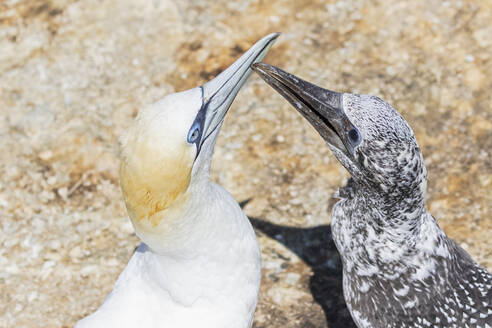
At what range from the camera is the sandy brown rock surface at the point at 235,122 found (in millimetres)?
5199

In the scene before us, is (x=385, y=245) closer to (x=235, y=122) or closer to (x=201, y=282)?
(x=201, y=282)

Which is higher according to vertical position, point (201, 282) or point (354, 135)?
point (354, 135)

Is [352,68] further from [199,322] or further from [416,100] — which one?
[199,322]

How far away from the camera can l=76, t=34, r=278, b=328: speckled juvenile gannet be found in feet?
10.4

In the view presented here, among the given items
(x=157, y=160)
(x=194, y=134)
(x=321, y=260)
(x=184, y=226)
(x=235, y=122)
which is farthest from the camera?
(x=235, y=122)

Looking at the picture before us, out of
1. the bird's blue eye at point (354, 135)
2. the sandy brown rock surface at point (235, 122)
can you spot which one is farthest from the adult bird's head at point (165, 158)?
the sandy brown rock surface at point (235, 122)

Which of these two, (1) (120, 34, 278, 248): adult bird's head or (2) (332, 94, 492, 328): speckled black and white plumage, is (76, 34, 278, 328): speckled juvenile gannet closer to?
(1) (120, 34, 278, 248): adult bird's head

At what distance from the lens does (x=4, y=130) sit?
6340 millimetres

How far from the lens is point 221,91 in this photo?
3.62 m

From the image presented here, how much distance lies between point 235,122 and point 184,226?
2.98 metres

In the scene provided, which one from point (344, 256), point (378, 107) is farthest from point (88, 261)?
point (378, 107)

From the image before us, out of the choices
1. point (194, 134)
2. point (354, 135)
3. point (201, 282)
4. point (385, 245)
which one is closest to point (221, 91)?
point (194, 134)

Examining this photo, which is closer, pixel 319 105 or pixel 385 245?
pixel 319 105

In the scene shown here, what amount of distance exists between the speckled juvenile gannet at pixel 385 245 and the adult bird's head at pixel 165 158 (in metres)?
0.72
